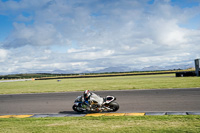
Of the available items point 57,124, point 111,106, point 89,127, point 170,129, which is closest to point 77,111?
point 111,106

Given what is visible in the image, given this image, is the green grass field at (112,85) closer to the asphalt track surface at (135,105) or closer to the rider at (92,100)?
the asphalt track surface at (135,105)

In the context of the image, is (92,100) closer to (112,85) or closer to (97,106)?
(97,106)

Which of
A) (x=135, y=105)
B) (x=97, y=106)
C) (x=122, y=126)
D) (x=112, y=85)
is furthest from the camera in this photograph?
(x=112, y=85)

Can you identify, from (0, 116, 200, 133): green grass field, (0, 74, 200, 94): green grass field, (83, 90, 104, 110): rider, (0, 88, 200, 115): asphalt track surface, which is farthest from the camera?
(0, 74, 200, 94): green grass field

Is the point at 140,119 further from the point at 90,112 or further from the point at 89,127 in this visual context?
the point at 90,112

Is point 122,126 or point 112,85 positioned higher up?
point 112,85

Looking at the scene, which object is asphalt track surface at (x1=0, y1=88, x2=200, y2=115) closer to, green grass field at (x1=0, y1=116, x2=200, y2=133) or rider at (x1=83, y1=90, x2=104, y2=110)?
rider at (x1=83, y1=90, x2=104, y2=110)

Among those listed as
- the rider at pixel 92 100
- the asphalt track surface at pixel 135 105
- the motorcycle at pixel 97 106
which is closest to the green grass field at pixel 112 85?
the asphalt track surface at pixel 135 105

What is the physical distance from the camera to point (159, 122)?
6.68 metres

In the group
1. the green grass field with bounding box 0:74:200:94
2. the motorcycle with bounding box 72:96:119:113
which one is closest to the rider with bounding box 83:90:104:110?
the motorcycle with bounding box 72:96:119:113

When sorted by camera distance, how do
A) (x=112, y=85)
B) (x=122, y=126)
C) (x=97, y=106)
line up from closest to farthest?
(x=122, y=126), (x=97, y=106), (x=112, y=85)

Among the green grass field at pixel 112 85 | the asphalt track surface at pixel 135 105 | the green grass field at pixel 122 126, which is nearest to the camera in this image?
the green grass field at pixel 122 126

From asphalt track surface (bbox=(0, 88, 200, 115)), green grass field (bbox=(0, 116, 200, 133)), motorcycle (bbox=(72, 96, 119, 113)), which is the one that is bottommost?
asphalt track surface (bbox=(0, 88, 200, 115))

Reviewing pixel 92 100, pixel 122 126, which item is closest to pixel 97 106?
pixel 92 100
